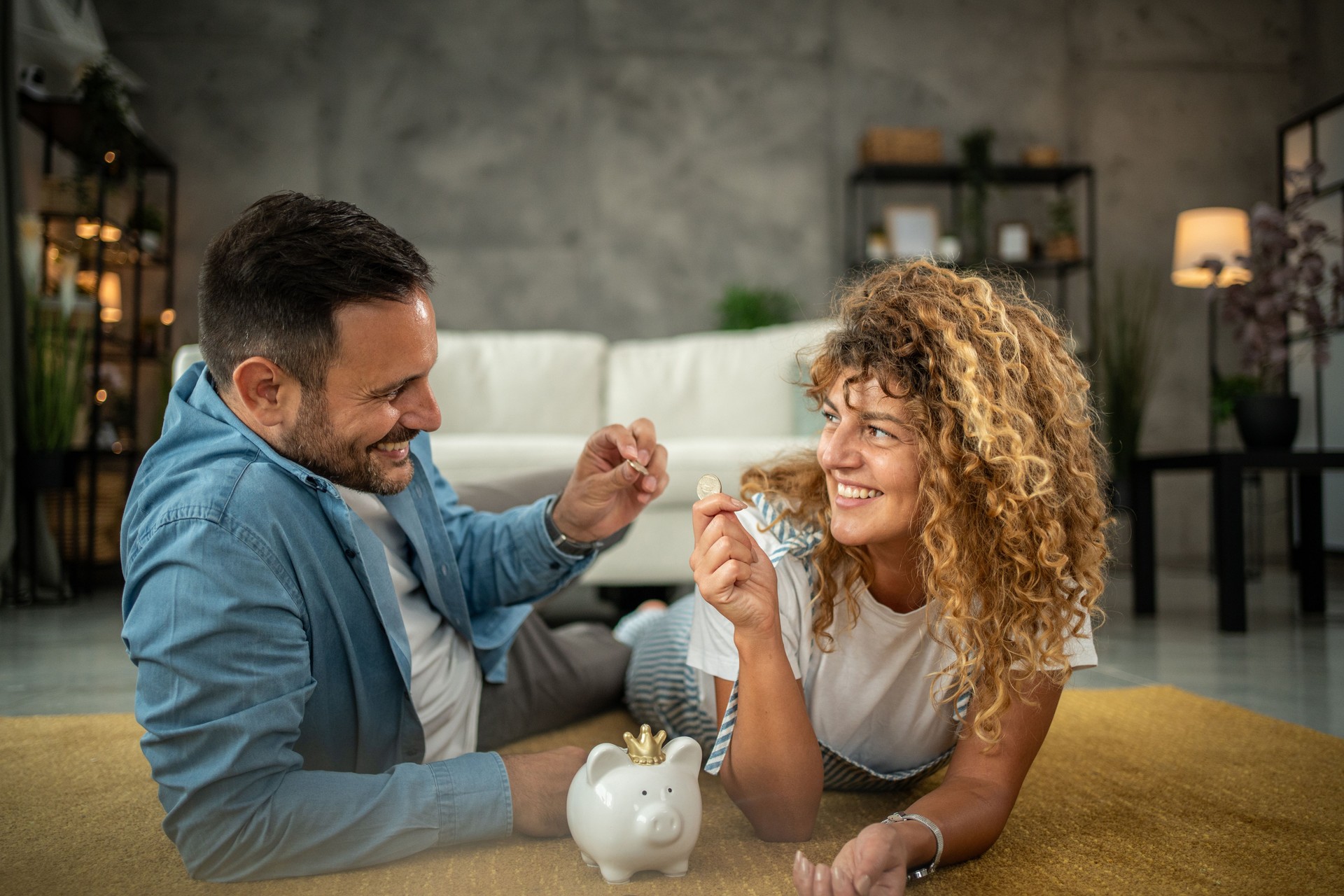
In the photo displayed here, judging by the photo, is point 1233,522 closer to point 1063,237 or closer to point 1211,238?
point 1211,238

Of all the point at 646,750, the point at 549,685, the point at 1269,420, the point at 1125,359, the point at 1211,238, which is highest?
the point at 1211,238

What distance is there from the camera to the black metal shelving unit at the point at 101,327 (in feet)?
11.7

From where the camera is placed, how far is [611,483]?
4.48 ft

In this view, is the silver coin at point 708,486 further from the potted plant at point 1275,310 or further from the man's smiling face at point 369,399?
the potted plant at point 1275,310

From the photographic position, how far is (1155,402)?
543 cm

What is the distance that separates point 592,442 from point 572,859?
0.56m

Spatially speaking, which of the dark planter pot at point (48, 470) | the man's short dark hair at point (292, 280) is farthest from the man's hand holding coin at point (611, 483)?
the dark planter pot at point (48, 470)

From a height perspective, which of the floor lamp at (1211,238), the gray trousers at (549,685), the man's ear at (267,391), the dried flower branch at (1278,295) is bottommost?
the gray trousers at (549,685)

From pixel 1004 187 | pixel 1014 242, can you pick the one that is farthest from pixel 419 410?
pixel 1004 187

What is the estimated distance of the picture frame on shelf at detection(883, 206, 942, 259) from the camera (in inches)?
201

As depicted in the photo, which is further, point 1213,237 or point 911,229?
point 911,229

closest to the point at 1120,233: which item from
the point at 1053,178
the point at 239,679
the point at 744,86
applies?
the point at 1053,178

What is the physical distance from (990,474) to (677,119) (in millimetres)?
4540

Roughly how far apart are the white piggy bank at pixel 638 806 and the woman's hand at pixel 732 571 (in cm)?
14
